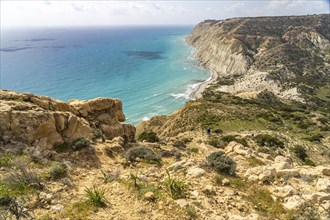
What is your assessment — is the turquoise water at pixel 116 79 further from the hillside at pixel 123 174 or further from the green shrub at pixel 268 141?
the hillside at pixel 123 174

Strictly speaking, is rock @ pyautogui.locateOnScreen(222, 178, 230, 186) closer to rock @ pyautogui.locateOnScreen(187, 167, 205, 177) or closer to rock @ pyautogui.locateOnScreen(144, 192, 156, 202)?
rock @ pyautogui.locateOnScreen(187, 167, 205, 177)

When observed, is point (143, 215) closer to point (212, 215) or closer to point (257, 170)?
point (212, 215)

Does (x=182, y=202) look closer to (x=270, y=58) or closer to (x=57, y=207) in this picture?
(x=57, y=207)

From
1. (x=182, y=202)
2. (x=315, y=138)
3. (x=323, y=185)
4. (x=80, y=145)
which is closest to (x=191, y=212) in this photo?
(x=182, y=202)

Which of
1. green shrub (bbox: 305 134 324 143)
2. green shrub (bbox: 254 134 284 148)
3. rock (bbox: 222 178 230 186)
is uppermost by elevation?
rock (bbox: 222 178 230 186)

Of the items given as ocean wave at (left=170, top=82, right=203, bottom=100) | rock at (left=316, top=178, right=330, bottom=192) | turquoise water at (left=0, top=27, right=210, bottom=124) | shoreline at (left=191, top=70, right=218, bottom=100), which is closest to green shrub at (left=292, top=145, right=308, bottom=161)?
rock at (left=316, top=178, right=330, bottom=192)

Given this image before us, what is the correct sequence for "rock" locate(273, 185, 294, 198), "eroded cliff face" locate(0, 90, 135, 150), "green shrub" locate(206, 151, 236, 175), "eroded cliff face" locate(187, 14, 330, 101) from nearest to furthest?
"rock" locate(273, 185, 294, 198)
"green shrub" locate(206, 151, 236, 175)
"eroded cliff face" locate(0, 90, 135, 150)
"eroded cliff face" locate(187, 14, 330, 101)
